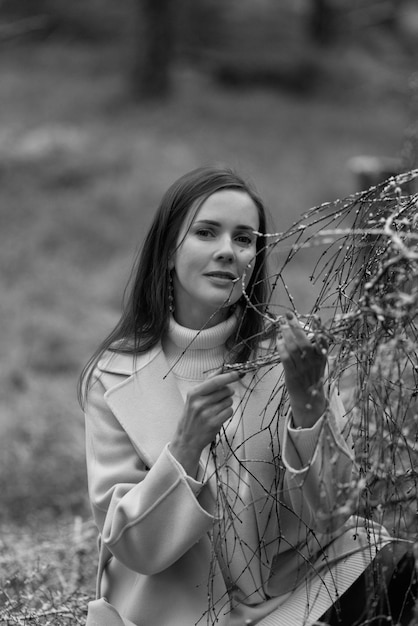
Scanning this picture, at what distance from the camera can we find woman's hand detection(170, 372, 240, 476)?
2.06 m

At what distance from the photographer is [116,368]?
249 cm

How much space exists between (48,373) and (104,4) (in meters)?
10.0

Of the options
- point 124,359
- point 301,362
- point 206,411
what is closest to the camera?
point 301,362

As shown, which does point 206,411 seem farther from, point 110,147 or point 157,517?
point 110,147

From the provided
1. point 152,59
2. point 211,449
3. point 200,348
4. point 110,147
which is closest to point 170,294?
point 200,348

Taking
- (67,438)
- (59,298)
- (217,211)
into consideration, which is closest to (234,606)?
(217,211)

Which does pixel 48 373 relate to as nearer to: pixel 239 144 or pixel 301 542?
pixel 301 542

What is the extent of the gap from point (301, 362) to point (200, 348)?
0.58 meters

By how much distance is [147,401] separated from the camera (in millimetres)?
2402

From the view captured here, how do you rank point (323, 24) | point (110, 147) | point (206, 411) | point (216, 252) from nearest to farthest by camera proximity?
point (206, 411), point (216, 252), point (110, 147), point (323, 24)

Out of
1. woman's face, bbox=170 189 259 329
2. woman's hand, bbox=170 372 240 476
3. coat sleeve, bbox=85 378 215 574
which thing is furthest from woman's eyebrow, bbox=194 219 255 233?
coat sleeve, bbox=85 378 215 574

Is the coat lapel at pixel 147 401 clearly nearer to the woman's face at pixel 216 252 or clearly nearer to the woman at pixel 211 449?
the woman at pixel 211 449

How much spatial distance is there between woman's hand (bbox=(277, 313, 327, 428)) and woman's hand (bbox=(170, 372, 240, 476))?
0.13 meters

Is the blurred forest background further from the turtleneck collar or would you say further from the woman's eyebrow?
the woman's eyebrow
